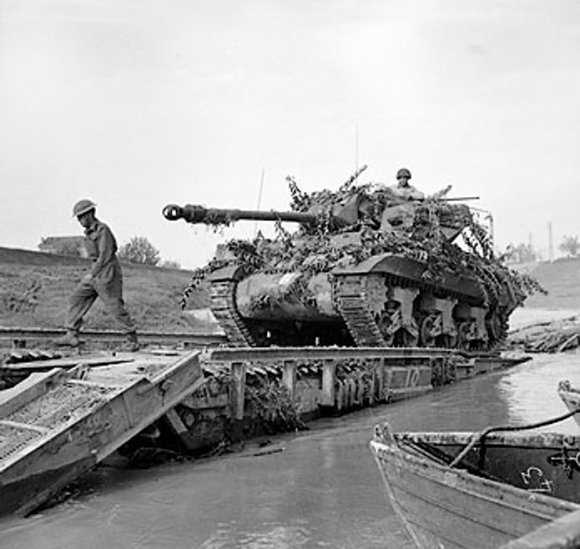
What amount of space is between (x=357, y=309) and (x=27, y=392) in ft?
22.7

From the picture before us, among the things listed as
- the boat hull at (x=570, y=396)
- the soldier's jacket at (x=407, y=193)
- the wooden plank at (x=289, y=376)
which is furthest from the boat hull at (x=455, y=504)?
the soldier's jacket at (x=407, y=193)

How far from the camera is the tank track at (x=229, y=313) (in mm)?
14125

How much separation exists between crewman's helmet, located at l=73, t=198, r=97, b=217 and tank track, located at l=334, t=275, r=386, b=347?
4.71 meters

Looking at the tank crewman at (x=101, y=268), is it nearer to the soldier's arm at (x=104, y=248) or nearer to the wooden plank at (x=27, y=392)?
the soldier's arm at (x=104, y=248)

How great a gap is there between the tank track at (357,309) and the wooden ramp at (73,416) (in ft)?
18.3

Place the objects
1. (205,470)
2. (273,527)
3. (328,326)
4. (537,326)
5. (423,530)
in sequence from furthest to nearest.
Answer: (537,326) → (328,326) → (205,470) → (273,527) → (423,530)

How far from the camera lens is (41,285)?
79.7ft

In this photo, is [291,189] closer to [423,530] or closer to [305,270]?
[305,270]

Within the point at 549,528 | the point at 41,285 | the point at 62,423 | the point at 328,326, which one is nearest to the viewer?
the point at 549,528

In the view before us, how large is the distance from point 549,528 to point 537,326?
85.0ft

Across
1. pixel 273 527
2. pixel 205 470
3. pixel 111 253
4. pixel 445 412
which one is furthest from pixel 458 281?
pixel 273 527

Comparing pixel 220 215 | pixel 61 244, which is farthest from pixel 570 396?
pixel 61 244

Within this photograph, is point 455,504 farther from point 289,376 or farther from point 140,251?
point 140,251

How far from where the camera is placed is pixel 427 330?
14594mm
